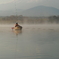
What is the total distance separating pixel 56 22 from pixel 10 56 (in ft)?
31.5

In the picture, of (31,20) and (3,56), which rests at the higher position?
(31,20)

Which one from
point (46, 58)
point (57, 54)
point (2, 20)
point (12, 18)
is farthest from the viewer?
point (2, 20)

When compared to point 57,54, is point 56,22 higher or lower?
higher

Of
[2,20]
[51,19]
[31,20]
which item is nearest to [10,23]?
[2,20]

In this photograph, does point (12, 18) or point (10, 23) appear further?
point (10, 23)

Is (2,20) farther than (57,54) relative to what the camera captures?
Yes

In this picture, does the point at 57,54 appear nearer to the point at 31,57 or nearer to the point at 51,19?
the point at 31,57

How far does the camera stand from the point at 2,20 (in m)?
10.7

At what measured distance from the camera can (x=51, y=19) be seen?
444 inches

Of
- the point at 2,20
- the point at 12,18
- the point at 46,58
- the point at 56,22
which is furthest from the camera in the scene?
the point at 56,22

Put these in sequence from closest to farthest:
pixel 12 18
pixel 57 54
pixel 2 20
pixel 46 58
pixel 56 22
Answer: pixel 46 58, pixel 57 54, pixel 12 18, pixel 2 20, pixel 56 22

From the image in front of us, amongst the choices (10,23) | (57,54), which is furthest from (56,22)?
(57,54)

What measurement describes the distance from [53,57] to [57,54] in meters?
0.17

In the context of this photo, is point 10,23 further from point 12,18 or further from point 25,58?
point 25,58
